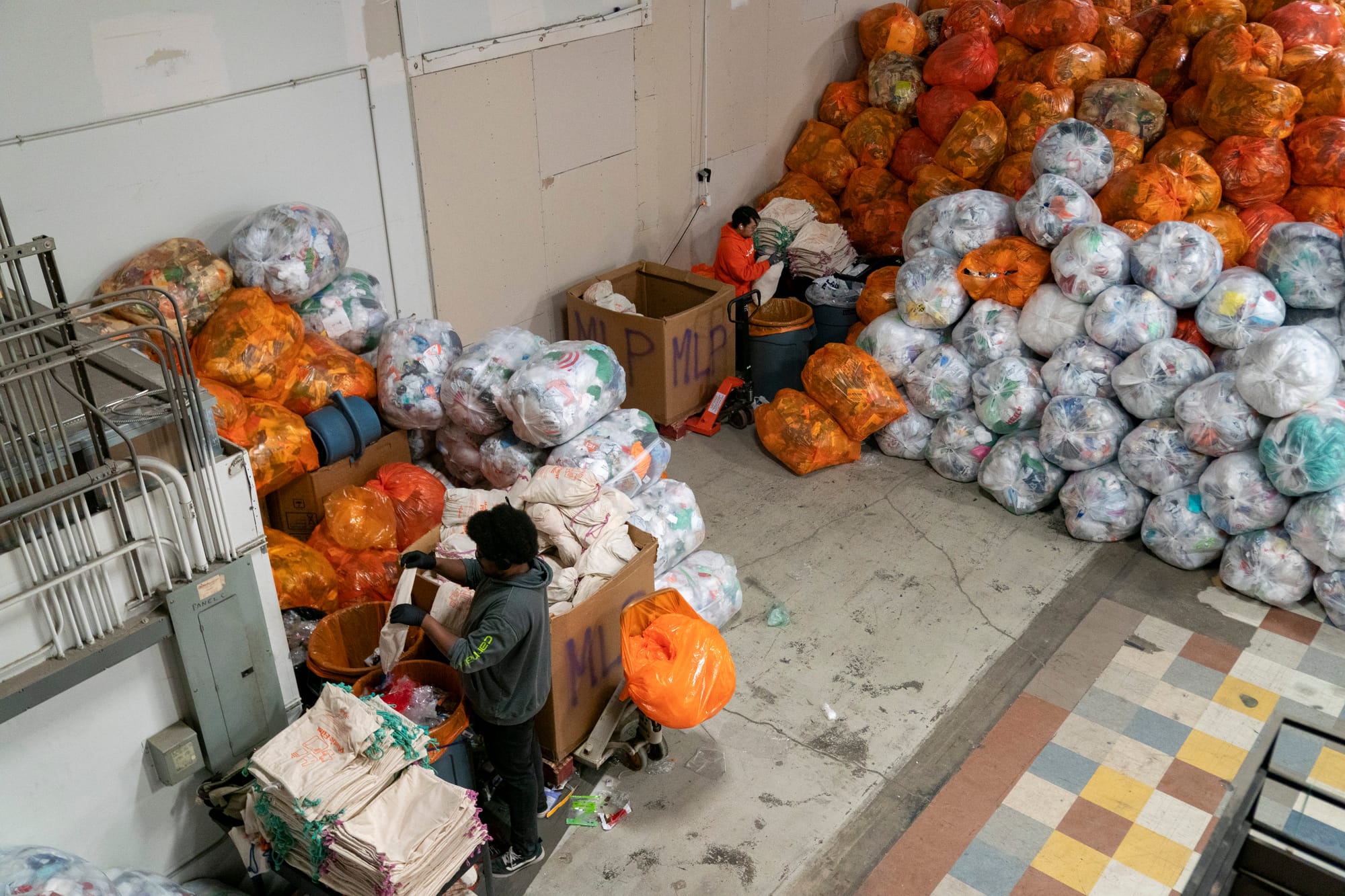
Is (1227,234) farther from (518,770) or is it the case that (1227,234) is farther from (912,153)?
(518,770)

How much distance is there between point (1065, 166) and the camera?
5.95 metres

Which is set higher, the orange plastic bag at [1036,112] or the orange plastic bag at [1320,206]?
the orange plastic bag at [1036,112]

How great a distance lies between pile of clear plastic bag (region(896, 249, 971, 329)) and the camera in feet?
20.1

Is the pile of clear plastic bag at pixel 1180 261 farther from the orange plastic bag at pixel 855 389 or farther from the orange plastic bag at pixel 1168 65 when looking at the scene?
the orange plastic bag at pixel 1168 65

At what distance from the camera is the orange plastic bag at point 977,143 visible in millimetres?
7020

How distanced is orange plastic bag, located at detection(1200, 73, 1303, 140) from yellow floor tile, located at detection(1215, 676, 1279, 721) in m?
3.12

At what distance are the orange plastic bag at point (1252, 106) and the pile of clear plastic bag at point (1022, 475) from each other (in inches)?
82.5

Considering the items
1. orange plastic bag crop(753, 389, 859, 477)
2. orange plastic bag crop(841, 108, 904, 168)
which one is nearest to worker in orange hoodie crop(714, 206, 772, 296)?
orange plastic bag crop(753, 389, 859, 477)

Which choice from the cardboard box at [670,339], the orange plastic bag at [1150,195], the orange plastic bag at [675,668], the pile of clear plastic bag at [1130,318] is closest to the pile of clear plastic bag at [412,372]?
the cardboard box at [670,339]

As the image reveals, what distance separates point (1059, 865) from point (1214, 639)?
170 cm

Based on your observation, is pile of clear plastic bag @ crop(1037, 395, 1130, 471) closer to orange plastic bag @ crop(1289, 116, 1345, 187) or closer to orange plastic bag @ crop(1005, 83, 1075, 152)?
orange plastic bag @ crop(1289, 116, 1345, 187)

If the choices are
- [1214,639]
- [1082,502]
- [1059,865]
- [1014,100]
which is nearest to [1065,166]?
[1014,100]

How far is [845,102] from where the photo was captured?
823cm

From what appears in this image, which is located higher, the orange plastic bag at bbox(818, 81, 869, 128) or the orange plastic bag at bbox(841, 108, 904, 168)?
the orange plastic bag at bbox(818, 81, 869, 128)
